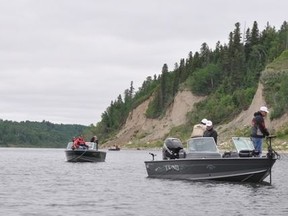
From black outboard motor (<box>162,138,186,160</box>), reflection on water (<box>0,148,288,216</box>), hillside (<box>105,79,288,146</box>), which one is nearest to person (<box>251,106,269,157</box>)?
reflection on water (<box>0,148,288,216</box>)

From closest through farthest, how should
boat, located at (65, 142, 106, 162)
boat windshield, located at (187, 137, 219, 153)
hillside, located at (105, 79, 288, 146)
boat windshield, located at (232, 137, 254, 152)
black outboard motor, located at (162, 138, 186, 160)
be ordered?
boat windshield, located at (232, 137, 254, 152)
boat windshield, located at (187, 137, 219, 153)
black outboard motor, located at (162, 138, 186, 160)
boat, located at (65, 142, 106, 162)
hillside, located at (105, 79, 288, 146)

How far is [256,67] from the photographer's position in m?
148

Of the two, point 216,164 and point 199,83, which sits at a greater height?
point 199,83

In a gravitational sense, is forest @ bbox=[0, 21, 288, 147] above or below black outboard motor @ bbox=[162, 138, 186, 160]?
above

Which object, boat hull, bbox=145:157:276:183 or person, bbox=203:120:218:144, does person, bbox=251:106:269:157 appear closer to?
boat hull, bbox=145:157:276:183

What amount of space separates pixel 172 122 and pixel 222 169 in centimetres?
11868

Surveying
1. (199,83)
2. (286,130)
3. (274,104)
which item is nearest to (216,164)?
(286,130)

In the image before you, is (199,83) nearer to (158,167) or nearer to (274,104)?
(274,104)

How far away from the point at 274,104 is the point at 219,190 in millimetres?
86929

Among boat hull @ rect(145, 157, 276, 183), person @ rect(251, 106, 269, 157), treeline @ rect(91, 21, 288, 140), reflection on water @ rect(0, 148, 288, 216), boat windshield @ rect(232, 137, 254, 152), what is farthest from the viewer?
treeline @ rect(91, 21, 288, 140)

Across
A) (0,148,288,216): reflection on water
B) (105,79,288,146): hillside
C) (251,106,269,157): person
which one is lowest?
(0,148,288,216): reflection on water

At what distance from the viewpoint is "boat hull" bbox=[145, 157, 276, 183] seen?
88.1 ft

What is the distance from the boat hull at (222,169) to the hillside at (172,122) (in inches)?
3042

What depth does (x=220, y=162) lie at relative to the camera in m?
27.3
